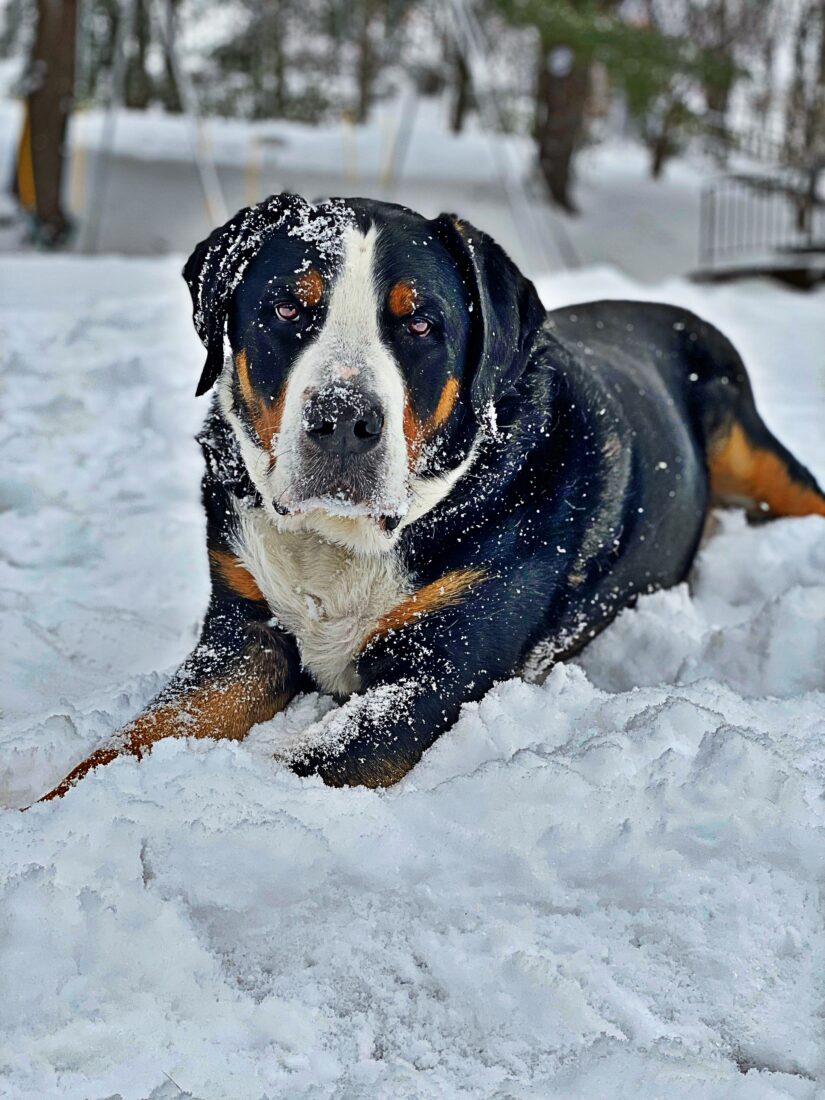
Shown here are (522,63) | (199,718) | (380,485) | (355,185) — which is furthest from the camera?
(522,63)

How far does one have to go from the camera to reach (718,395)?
13.9 ft

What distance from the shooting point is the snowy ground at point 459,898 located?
67.6 inches

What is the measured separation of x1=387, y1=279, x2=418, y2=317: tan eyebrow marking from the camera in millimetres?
2631

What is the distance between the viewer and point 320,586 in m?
2.87

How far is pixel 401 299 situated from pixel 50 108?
13.2 metres

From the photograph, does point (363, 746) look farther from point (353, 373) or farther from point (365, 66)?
point (365, 66)

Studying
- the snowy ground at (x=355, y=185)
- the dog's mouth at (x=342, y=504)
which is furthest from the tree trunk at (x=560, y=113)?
the dog's mouth at (x=342, y=504)

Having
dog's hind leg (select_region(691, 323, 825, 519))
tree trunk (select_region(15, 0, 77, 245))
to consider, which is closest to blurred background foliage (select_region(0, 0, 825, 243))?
tree trunk (select_region(15, 0, 77, 245))

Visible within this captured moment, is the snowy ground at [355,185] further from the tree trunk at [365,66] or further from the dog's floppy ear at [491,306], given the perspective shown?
the dog's floppy ear at [491,306]

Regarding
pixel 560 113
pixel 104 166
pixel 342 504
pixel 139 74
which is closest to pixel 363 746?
pixel 342 504

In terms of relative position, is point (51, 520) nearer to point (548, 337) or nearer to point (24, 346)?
point (548, 337)

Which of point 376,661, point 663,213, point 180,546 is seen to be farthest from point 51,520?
point 663,213

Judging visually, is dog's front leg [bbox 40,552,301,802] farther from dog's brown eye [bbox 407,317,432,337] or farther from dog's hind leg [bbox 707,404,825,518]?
dog's hind leg [bbox 707,404,825,518]

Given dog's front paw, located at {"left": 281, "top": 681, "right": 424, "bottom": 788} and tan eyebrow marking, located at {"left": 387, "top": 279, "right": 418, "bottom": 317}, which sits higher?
tan eyebrow marking, located at {"left": 387, "top": 279, "right": 418, "bottom": 317}
